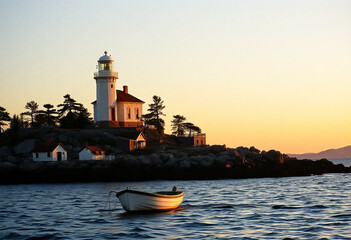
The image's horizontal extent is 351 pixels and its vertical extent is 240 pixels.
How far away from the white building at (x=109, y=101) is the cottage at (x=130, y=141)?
6.00 metres

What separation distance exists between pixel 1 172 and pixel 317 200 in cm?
4404

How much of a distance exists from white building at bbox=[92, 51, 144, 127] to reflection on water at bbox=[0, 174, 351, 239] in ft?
124

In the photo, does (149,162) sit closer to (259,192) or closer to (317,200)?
(259,192)

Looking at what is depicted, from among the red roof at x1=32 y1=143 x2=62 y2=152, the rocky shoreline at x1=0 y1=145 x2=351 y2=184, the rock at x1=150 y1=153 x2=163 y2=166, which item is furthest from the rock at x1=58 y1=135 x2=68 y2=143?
the rock at x1=150 y1=153 x2=163 y2=166

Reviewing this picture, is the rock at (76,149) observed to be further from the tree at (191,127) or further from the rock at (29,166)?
the tree at (191,127)

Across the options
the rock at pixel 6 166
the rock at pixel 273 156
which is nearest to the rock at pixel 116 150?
the rock at pixel 6 166

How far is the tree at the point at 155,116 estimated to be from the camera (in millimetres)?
97375

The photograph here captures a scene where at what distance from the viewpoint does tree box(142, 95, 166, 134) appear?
9738cm

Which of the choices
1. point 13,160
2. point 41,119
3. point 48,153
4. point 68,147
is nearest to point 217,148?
point 68,147

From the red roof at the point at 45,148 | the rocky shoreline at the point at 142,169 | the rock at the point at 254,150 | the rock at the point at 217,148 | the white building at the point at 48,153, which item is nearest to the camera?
the rocky shoreline at the point at 142,169

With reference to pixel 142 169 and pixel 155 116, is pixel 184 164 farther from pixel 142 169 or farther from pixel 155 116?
pixel 155 116

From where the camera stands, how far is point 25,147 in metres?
80.1

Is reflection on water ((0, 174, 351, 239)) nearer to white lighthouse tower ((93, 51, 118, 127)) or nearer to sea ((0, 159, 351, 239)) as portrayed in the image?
sea ((0, 159, 351, 239))

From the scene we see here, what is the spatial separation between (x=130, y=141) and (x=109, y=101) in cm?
1048
